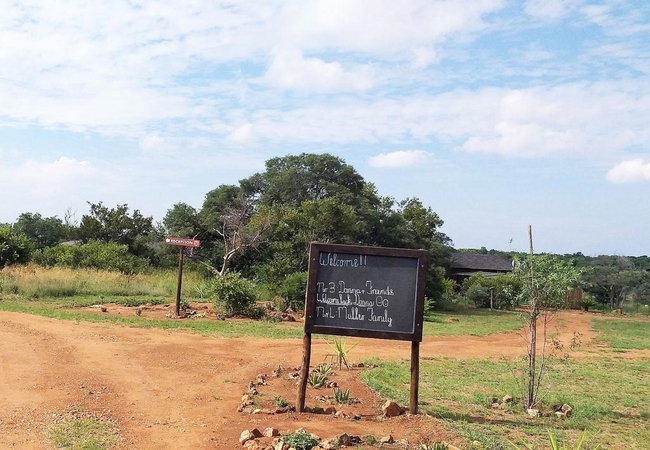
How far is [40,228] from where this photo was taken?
47.9 meters

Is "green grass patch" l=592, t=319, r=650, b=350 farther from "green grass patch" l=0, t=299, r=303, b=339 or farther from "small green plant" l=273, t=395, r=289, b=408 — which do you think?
"small green plant" l=273, t=395, r=289, b=408

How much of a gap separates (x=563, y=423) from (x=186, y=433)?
4.30 m

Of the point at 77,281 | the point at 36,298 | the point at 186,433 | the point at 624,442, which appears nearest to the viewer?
the point at 186,433

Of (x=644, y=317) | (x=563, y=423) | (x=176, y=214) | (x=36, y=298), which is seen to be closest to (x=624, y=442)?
(x=563, y=423)

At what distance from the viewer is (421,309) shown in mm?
6977

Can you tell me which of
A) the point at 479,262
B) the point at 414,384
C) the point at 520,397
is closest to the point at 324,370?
the point at 414,384

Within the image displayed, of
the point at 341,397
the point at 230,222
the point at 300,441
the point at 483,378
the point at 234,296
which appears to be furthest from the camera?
the point at 230,222

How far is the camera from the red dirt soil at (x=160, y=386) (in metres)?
5.96

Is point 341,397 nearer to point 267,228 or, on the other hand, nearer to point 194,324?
point 194,324

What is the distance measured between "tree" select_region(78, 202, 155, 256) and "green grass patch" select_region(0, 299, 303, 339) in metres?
18.8

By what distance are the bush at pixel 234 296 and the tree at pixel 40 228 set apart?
30.9m

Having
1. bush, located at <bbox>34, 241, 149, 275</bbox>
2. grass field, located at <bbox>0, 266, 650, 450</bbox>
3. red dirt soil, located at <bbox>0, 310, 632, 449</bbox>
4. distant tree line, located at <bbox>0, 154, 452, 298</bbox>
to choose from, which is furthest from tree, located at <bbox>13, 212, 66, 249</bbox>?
red dirt soil, located at <bbox>0, 310, 632, 449</bbox>

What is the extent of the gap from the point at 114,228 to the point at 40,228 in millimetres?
15761

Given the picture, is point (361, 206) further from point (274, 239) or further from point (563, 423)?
point (563, 423)
